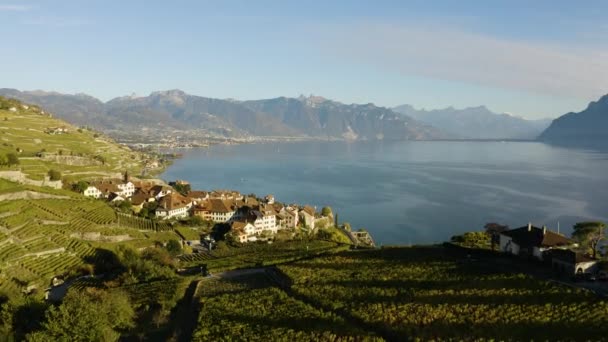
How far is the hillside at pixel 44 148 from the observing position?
169ft

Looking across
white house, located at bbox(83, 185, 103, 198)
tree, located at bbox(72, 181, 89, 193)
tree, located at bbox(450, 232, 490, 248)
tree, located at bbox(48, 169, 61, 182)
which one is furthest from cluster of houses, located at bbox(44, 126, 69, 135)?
tree, located at bbox(450, 232, 490, 248)

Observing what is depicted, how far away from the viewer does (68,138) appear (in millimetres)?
78438

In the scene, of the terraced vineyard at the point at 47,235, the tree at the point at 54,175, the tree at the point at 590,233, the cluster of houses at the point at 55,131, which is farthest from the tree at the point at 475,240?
the cluster of houses at the point at 55,131

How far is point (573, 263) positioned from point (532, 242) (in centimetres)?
367

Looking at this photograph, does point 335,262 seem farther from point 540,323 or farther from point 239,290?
point 540,323

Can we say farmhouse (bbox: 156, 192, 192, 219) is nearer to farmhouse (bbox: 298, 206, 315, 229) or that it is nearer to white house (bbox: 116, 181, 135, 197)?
white house (bbox: 116, 181, 135, 197)

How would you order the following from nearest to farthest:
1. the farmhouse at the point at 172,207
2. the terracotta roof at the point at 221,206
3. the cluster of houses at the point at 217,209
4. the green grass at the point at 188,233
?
the green grass at the point at 188,233 → the cluster of houses at the point at 217,209 → the farmhouse at the point at 172,207 → the terracotta roof at the point at 221,206

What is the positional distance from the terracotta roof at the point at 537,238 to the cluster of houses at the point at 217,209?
28.3 m

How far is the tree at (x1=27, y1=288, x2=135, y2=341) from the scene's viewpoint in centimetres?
1861

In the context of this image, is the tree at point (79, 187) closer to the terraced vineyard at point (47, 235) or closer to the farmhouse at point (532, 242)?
the terraced vineyard at point (47, 235)

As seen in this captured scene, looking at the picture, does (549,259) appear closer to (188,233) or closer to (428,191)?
(188,233)

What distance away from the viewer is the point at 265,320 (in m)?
20.0

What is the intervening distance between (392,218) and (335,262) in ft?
141

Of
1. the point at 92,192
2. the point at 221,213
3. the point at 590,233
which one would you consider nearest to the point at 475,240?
the point at 590,233
